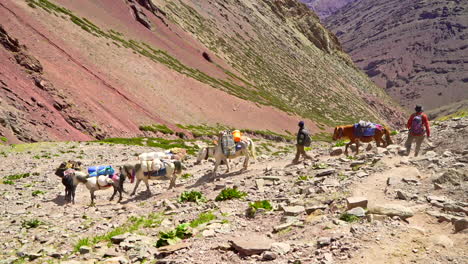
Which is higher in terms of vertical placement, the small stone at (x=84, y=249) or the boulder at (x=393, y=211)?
the boulder at (x=393, y=211)

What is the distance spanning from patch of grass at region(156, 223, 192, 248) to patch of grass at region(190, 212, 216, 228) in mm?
957

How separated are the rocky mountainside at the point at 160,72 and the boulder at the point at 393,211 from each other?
34.2 metres

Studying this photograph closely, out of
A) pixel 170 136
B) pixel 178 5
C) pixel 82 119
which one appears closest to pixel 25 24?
pixel 82 119

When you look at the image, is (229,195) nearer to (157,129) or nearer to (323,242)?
(323,242)

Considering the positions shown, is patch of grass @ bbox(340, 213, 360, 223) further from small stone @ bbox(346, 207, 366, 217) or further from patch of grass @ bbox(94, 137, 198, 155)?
patch of grass @ bbox(94, 137, 198, 155)

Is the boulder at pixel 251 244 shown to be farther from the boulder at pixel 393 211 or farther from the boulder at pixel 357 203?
the boulder at pixel 393 211

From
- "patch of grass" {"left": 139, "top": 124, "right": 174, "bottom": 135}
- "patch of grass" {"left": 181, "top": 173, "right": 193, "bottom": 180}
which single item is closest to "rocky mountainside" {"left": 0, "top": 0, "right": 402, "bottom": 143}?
"patch of grass" {"left": 139, "top": 124, "right": 174, "bottom": 135}

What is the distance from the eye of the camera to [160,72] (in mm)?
73375

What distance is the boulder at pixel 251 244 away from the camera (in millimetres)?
8352

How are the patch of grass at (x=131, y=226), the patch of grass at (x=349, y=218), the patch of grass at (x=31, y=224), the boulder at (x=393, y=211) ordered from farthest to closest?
the patch of grass at (x=31, y=224) → the patch of grass at (x=131, y=226) → the patch of grass at (x=349, y=218) → the boulder at (x=393, y=211)

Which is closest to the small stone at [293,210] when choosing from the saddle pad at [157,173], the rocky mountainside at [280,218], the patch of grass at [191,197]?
the rocky mountainside at [280,218]

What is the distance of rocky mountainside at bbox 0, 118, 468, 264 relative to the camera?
317 inches

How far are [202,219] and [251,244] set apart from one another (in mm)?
3552

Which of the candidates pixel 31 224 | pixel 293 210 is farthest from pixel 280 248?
pixel 31 224
